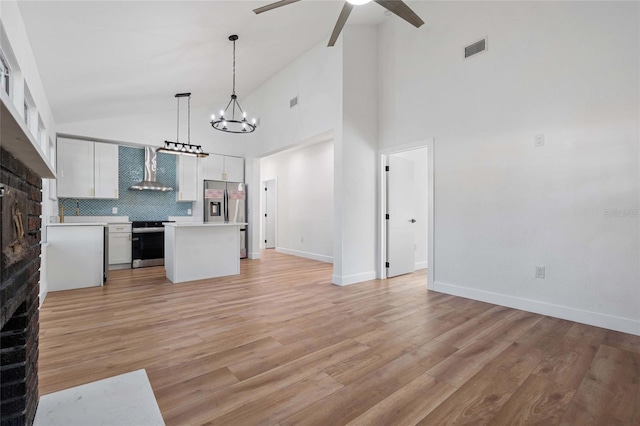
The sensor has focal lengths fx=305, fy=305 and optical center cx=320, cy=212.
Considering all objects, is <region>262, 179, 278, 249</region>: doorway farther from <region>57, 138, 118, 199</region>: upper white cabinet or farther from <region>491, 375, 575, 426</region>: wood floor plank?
<region>491, 375, 575, 426</region>: wood floor plank

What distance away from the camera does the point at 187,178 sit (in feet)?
22.6

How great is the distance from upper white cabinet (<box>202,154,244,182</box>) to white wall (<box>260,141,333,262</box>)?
1.35 metres

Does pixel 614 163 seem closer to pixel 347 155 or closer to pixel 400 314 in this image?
pixel 400 314

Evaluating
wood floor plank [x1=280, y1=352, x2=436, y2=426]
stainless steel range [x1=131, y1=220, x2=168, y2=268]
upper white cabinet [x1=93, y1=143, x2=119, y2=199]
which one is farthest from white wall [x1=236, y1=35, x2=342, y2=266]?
wood floor plank [x1=280, y1=352, x2=436, y2=426]

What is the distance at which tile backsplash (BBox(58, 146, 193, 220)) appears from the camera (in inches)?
240

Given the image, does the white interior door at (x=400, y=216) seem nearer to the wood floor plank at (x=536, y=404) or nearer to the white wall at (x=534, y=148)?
the white wall at (x=534, y=148)

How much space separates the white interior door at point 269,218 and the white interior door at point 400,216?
16.1 feet

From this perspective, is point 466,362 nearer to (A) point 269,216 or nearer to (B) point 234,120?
(B) point 234,120

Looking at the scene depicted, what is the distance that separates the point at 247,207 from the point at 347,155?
12.5 ft

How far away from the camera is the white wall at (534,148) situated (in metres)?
2.82

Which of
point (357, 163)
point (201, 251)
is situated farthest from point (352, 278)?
point (201, 251)

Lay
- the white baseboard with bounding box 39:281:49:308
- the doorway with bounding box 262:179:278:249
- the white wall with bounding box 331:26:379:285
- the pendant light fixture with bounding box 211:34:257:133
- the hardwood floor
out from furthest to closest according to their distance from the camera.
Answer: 1. the doorway with bounding box 262:179:278:249
2. the white wall with bounding box 331:26:379:285
3. the pendant light fixture with bounding box 211:34:257:133
4. the white baseboard with bounding box 39:281:49:308
5. the hardwood floor

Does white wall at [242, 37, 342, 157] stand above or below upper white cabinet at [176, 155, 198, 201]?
above

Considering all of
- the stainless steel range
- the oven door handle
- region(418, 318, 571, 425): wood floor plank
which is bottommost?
region(418, 318, 571, 425): wood floor plank
